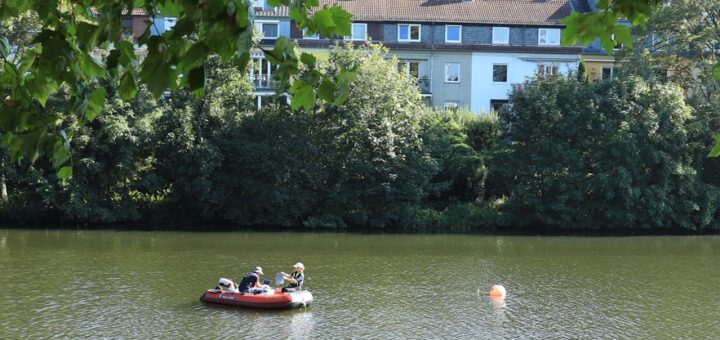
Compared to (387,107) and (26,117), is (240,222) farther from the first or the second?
(26,117)

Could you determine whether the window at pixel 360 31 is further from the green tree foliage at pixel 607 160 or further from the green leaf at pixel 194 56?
the green leaf at pixel 194 56

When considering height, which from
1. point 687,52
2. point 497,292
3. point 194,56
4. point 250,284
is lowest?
point 497,292

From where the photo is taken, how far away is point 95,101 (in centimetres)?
460

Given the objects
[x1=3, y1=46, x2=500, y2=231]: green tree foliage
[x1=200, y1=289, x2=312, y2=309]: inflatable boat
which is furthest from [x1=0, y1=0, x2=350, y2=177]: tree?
[x1=3, y1=46, x2=500, y2=231]: green tree foliage

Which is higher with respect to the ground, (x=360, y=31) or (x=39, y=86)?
(x=360, y=31)

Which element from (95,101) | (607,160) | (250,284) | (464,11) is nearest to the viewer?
(95,101)

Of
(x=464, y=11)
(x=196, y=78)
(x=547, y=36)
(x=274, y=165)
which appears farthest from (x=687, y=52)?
(x=196, y=78)

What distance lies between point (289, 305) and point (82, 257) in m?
12.1

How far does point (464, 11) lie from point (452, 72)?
4.42 metres

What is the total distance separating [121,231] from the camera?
40969 mm

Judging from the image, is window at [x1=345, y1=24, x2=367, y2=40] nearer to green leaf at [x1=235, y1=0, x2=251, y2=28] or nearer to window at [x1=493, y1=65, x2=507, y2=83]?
window at [x1=493, y1=65, x2=507, y2=83]

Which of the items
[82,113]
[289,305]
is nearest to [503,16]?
[289,305]

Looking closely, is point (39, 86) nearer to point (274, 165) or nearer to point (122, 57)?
point (122, 57)

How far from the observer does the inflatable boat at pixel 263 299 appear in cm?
2362
